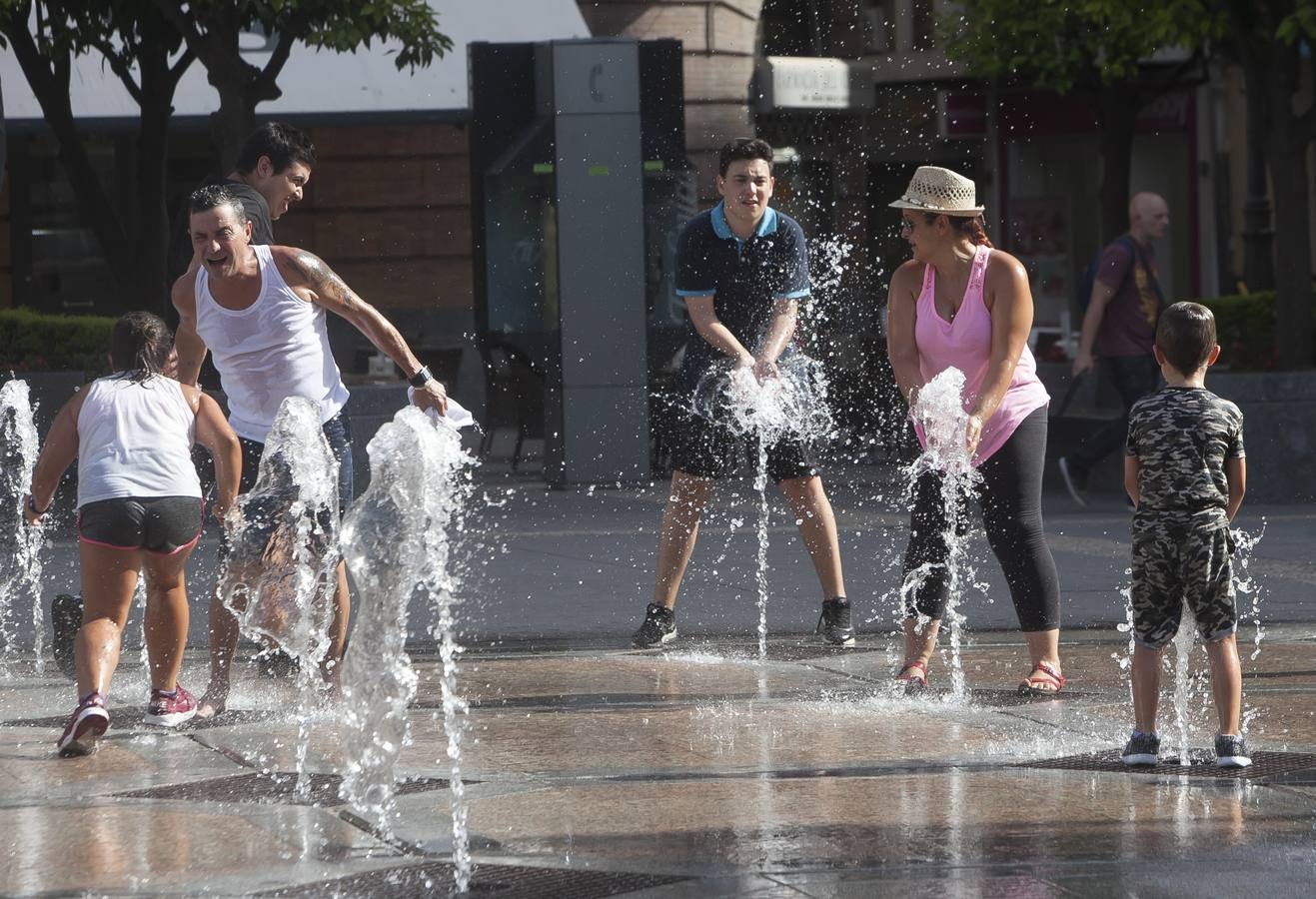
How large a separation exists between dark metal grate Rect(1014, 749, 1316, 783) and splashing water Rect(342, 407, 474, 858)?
1.60 metres

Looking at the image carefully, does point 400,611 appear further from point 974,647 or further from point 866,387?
point 866,387

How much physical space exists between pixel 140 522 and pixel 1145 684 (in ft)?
9.27

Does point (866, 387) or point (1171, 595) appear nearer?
point (1171, 595)

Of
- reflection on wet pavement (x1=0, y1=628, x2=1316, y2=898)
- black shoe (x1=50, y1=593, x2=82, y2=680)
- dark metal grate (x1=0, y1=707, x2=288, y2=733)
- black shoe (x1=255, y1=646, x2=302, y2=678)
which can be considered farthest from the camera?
black shoe (x1=255, y1=646, x2=302, y2=678)

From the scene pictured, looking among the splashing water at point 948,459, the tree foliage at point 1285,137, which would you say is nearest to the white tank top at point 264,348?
the splashing water at point 948,459

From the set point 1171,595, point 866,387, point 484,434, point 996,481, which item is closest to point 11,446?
point 484,434

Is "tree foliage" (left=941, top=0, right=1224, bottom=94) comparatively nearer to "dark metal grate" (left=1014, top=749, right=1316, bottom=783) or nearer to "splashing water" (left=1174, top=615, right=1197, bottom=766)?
"splashing water" (left=1174, top=615, right=1197, bottom=766)

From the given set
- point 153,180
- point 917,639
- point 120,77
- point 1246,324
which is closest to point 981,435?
Answer: point 917,639

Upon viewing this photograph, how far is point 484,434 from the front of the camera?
16.1m

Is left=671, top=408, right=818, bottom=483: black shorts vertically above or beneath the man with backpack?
beneath

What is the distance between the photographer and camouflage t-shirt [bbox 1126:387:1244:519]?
530 centimetres

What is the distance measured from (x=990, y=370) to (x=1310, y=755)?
60.2 inches

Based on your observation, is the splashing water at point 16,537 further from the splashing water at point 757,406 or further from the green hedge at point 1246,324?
the green hedge at point 1246,324

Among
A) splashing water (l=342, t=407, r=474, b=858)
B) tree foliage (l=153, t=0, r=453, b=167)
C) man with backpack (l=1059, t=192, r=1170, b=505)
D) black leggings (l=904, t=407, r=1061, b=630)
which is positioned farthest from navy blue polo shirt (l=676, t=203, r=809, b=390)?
tree foliage (l=153, t=0, r=453, b=167)
